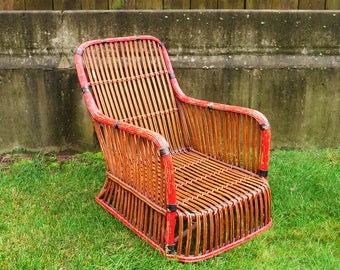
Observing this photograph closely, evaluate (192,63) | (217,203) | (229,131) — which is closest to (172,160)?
(229,131)

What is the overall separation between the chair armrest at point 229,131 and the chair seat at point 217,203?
0.08m

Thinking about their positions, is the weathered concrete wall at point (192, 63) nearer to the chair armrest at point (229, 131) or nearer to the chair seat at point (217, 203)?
the chair armrest at point (229, 131)

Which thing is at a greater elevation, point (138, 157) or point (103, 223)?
point (138, 157)

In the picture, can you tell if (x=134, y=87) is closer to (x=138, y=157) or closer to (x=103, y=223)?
(x=138, y=157)

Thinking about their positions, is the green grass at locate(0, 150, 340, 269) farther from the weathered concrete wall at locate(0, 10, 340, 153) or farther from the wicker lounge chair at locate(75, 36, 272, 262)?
the weathered concrete wall at locate(0, 10, 340, 153)

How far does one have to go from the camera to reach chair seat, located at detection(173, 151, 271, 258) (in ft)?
7.14

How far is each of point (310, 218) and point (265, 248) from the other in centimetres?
43

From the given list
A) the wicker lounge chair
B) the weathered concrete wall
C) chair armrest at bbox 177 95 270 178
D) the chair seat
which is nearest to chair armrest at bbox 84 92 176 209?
the wicker lounge chair

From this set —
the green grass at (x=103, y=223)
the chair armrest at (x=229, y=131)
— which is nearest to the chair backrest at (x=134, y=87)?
the chair armrest at (x=229, y=131)

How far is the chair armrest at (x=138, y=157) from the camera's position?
210 centimetres

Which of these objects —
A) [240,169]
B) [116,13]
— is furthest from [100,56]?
[240,169]

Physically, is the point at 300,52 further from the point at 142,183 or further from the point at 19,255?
the point at 19,255

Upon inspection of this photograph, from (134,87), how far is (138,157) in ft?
2.36

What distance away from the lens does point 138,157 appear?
2.25m
